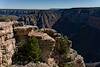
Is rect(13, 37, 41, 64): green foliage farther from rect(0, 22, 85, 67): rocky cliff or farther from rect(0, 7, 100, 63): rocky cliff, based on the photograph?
rect(0, 7, 100, 63): rocky cliff

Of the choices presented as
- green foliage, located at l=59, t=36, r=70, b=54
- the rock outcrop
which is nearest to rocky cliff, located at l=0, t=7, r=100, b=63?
green foliage, located at l=59, t=36, r=70, b=54

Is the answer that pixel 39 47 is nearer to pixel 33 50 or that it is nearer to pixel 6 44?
pixel 33 50

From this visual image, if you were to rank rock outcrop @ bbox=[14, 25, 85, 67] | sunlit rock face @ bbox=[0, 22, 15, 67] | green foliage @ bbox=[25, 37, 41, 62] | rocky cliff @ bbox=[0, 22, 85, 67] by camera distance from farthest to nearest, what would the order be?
rock outcrop @ bbox=[14, 25, 85, 67] < green foliage @ bbox=[25, 37, 41, 62] < rocky cliff @ bbox=[0, 22, 85, 67] < sunlit rock face @ bbox=[0, 22, 15, 67]

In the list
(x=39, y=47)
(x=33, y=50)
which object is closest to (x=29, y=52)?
(x=33, y=50)

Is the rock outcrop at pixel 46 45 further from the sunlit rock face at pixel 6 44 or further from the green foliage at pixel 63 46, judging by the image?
the sunlit rock face at pixel 6 44

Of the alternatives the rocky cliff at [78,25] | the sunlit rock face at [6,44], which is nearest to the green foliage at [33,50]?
the sunlit rock face at [6,44]

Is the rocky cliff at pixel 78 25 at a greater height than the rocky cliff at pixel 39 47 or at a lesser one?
lesser
